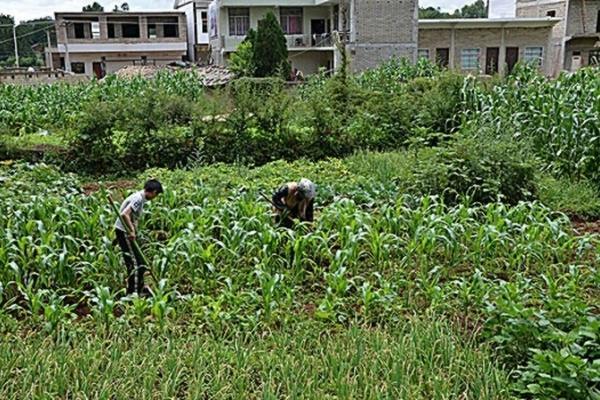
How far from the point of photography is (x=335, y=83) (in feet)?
42.2

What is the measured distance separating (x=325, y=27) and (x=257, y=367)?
3340 cm

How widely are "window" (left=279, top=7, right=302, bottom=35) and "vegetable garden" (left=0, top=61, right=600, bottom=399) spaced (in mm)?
25119

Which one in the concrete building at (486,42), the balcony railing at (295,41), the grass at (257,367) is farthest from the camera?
the balcony railing at (295,41)

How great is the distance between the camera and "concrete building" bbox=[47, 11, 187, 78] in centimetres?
4259

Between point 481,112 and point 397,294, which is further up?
point 481,112

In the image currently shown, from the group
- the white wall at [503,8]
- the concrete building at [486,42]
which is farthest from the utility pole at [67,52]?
the white wall at [503,8]

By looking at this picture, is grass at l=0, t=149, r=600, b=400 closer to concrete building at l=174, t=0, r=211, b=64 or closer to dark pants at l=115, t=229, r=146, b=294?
dark pants at l=115, t=229, r=146, b=294

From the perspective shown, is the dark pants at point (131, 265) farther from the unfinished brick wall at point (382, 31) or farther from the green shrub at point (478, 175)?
the unfinished brick wall at point (382, 31)

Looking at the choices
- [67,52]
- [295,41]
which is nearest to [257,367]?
[295,41]

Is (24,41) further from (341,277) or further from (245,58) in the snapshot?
(341,277)

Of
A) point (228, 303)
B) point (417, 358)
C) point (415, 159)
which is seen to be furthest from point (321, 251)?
point (415, 159)

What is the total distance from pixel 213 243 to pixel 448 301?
217 cm

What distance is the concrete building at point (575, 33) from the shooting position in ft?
108

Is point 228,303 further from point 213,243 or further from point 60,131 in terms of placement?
point 60,131
